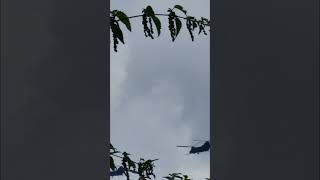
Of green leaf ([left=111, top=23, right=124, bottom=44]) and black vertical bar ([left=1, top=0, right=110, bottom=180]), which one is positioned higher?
green leaf ([left=111, top=23, right=124, bottom=44])

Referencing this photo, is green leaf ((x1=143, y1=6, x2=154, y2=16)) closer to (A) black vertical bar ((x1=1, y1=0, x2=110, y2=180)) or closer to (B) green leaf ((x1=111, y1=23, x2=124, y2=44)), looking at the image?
(B) green leaf ((x1=111, y1=23, x2=124, y2=44))

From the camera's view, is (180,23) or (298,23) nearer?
(298,23)

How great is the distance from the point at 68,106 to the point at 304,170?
42 cm

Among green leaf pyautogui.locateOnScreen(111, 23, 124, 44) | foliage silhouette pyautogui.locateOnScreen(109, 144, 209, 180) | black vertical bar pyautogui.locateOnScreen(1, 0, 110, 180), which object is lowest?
foliage silhouette pyautogui.locateOnScreen(109, 144, 209, 180)

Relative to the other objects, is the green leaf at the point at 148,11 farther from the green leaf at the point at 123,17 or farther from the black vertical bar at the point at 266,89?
the black vertical bar at the point at 266,89

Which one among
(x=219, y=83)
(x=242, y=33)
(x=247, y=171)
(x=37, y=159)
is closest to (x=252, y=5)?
(x=242, y=33)

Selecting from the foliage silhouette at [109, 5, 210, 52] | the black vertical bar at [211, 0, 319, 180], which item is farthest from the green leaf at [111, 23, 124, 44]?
the black vertical bar at [211, 0, 319, 180]

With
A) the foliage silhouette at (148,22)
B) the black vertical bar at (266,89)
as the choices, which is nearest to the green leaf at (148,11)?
the foliage silhouette at (148,22)

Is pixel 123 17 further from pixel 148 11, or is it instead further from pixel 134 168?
pixel 134 168

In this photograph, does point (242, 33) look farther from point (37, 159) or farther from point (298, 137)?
point (37, 159)

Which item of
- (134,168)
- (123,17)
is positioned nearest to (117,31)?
(123,17)

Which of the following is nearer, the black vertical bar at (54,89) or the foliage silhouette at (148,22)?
the black vertical bar at (54,89)

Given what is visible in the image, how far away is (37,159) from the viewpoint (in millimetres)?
903

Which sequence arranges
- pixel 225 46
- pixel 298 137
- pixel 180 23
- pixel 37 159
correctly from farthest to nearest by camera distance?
pixel 180 23, pixel 225 46, pixel 298 137, pixel 37 159
